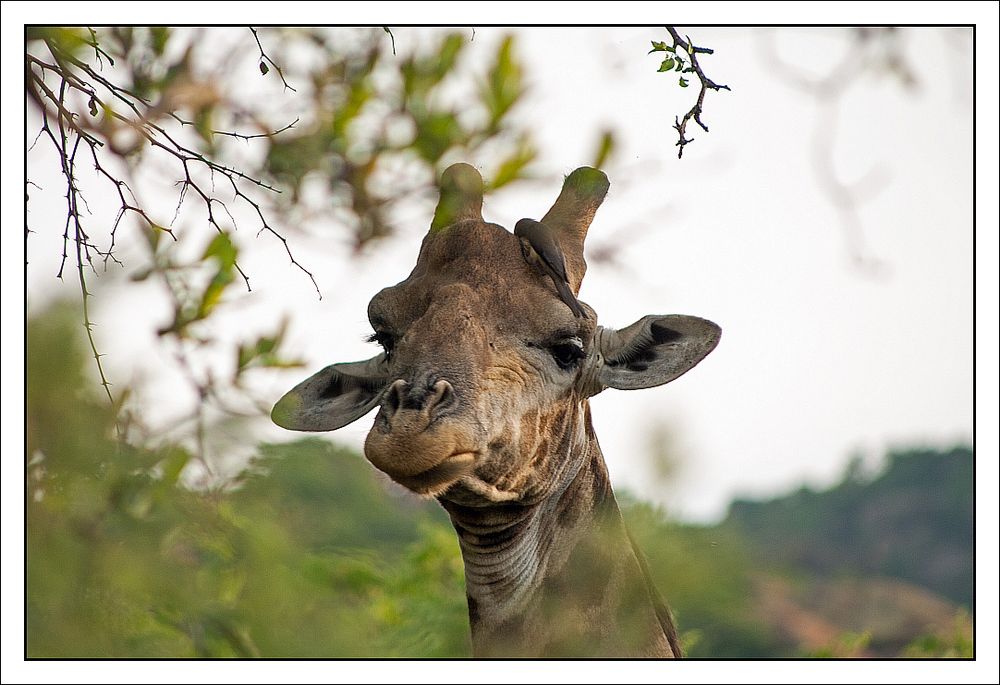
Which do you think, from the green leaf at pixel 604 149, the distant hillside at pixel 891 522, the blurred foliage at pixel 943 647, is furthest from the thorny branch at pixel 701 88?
the distant hillside at pixel 891 522

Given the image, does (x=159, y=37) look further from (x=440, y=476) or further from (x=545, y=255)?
(x=440, y=476)

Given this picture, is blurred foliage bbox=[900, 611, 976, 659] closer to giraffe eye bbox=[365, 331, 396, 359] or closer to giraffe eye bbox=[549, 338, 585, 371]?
giraffe eye bbox=[549, 338, 585, 371]

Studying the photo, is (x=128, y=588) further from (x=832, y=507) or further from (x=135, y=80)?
(x=832, y=507)

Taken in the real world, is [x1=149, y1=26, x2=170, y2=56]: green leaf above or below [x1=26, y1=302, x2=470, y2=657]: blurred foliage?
above

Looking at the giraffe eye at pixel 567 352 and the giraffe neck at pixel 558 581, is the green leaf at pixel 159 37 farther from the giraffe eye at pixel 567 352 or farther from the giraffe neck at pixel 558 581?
the giraffe neck at pixel 558 581

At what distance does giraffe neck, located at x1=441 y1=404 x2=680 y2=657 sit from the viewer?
5766 mm

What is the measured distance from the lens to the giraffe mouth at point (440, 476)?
4.63 m

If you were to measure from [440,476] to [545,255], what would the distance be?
1.46m

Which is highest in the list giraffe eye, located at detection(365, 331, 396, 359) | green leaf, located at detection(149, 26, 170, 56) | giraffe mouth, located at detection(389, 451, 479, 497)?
green leaf, located at detection(149, 26, 170, 56)

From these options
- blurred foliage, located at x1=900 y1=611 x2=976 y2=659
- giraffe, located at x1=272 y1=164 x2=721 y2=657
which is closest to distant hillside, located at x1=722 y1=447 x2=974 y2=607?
blurred foliage, located at x1=900 y1=611 x2=976 y2=659

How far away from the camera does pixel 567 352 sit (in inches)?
221

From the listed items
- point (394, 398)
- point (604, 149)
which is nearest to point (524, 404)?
point (394, 398)

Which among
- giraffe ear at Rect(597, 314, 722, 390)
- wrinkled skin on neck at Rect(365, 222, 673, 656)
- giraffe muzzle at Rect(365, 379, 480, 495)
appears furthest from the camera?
giraffe ear at Rect(597, 314, 722, 390)

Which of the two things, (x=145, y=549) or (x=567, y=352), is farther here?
(x=567, y=352)
